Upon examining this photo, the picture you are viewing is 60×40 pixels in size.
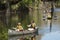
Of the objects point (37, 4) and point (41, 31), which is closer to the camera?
point (41, 31)

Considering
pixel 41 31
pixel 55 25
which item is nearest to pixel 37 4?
pixel 55 25

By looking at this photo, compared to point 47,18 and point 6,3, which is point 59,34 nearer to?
point 47,18

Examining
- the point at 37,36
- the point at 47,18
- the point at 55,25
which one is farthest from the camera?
the point at 47,18

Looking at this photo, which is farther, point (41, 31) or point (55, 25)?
point (55, 25)

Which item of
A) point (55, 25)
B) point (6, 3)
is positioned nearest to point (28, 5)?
point (6, 3)

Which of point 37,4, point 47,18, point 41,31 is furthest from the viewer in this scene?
point 37,4

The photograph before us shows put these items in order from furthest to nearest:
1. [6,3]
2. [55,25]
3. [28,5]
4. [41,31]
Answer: [28,5] < [6,3] < [55,25] < [41,31]

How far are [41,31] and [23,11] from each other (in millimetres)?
10937

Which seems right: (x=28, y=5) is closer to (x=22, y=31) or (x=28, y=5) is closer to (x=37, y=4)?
(x=37, y=4)

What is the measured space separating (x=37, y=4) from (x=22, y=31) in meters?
15.7

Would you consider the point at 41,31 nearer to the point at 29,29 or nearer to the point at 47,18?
the point at 29,29

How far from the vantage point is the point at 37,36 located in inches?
657

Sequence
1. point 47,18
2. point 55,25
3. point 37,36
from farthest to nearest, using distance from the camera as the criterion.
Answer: point 47,18, point 55,25, point 37,36

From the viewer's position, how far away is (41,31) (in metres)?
18.6
